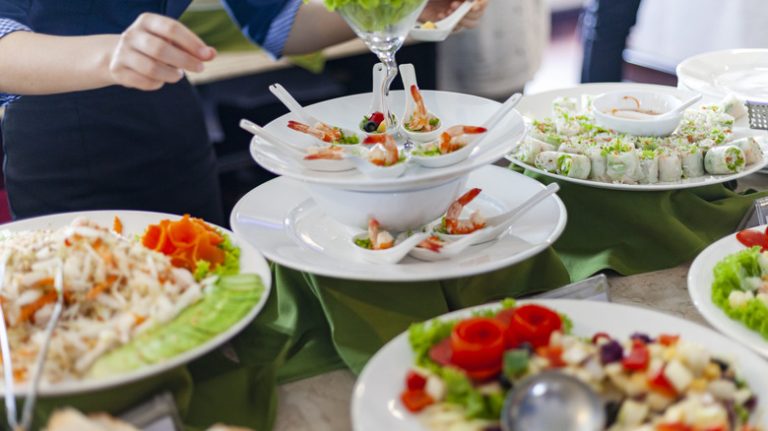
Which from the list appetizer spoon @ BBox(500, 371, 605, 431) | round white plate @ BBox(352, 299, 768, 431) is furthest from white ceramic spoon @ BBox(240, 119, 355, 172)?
appetizer spoon @ BBox(500, 371, 605, 431)

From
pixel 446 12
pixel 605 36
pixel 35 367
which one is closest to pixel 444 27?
pixel 446 12

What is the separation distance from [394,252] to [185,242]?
0.94ft

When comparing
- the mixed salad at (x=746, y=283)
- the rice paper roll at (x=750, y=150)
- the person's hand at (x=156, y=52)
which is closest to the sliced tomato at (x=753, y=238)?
the mixed salad at (x=746, y=283)

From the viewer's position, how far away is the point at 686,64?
1.72 m

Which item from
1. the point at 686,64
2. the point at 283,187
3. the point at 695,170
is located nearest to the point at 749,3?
the point at 686,64

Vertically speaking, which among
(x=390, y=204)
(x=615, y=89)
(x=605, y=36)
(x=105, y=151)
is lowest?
(x=605, y=36)

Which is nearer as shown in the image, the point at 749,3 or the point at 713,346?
the point at 713,346

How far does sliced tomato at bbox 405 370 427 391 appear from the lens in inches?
30.3

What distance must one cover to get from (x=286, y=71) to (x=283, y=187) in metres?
2.04

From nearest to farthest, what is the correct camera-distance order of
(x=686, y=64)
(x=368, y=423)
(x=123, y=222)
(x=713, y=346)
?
1. (x=368, y=423)
2. (x=713, y=346)
3. (x=123, y=222)
4. (x=686, y=64)

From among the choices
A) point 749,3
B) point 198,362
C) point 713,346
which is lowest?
point 749,3

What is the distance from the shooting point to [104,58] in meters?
1.07

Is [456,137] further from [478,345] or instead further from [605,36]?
[605,36]

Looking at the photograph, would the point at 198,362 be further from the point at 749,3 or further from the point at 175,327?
the point at 749,3
